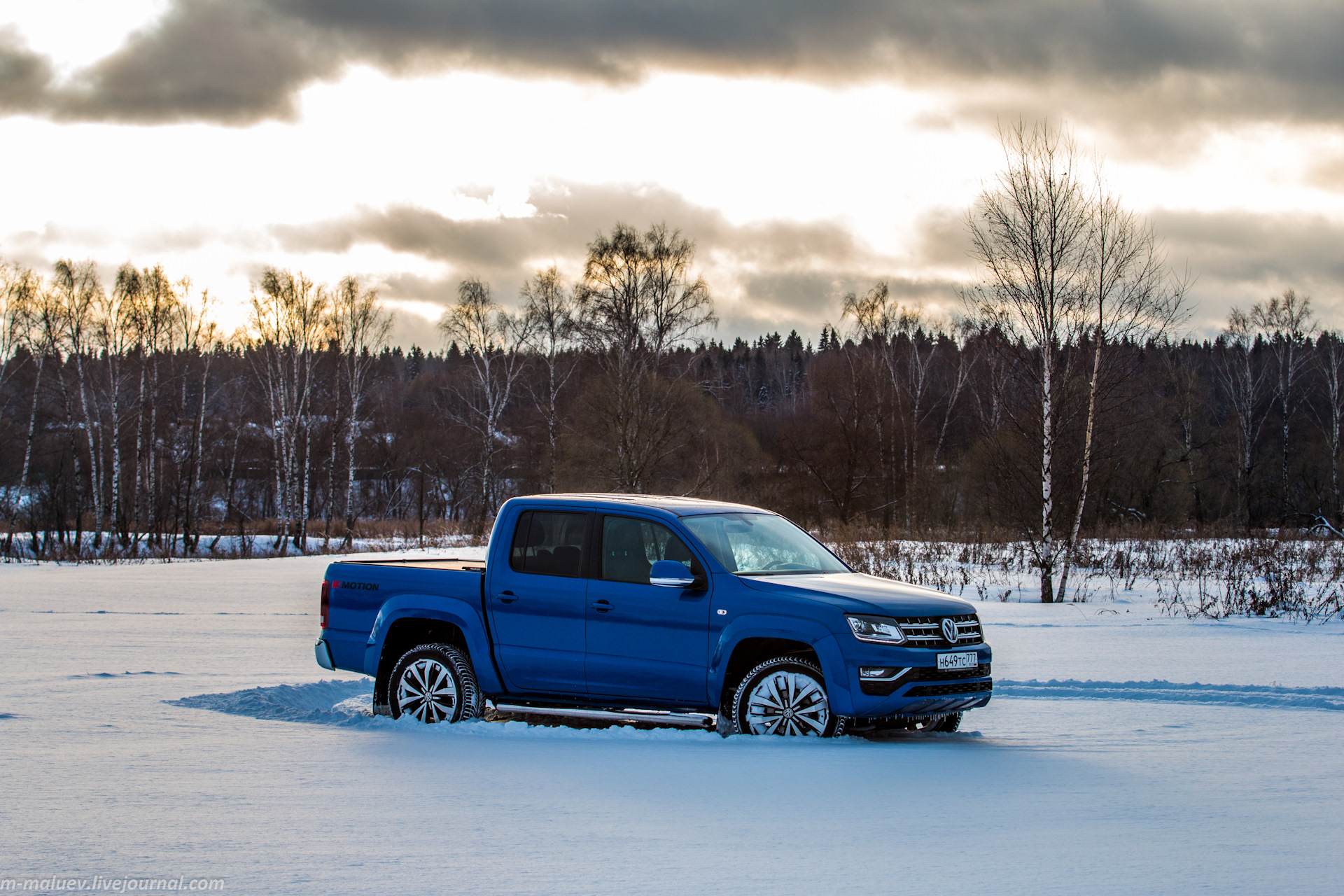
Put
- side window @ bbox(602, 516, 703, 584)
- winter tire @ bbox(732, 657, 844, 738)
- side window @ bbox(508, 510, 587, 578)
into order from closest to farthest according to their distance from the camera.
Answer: winter tire @ bbox(732, 657, 844, 738) → side window @ bbox(602, 516, 703, 584) → side window @ bbox(508, 510, 587, 578)

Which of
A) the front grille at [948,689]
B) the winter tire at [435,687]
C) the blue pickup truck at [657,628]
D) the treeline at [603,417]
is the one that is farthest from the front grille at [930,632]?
the treeline at [603,417]

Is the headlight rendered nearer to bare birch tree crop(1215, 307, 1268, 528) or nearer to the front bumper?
the front bumper

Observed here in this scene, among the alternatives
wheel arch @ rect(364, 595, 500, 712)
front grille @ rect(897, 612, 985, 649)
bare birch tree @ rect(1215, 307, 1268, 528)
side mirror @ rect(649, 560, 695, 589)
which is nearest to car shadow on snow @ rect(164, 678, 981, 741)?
wheel arch @ rect(364, 595, 500, 712)

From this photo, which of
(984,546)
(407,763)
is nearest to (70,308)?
(984,546)

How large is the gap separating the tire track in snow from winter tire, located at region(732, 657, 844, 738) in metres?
3.26

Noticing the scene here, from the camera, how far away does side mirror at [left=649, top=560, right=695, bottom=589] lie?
294 inches

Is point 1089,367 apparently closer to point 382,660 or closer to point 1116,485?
point 382,660

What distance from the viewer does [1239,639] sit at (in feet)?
45.0

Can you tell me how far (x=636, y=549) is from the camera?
8.02 meters

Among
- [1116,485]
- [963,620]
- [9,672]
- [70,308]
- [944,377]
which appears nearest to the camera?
[963,620]

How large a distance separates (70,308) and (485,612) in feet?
164

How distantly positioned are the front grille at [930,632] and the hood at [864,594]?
0.13ft

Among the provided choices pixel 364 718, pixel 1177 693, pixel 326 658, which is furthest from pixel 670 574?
pixel 1177 693

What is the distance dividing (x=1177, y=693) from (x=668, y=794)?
6.04m
